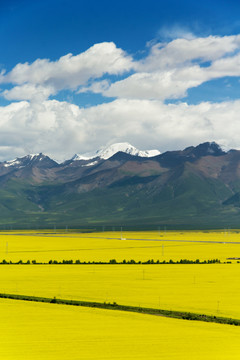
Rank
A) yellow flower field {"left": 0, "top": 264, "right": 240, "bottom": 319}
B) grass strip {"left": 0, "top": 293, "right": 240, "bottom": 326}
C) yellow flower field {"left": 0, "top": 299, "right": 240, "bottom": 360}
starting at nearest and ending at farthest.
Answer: yellow flower field {"left": 0, "top": 299, "right": 240, "bottom": 360}
grass strip {"left": 0, "top": 293, "right": 240, "bottom": 326}
yellow flower field {"left": 0, "top": 264, "right": 240, "bottom": 319}

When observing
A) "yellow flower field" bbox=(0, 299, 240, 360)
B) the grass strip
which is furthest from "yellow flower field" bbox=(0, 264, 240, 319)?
"yellow flower field" bbox=(0, 299, 240, 360)

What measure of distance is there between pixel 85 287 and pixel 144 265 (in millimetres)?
34162

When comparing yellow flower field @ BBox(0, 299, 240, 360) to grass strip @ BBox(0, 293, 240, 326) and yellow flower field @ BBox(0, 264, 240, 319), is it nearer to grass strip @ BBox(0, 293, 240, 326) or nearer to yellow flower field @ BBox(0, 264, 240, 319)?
grass strip @ BBox(0, 293, 240, 326)

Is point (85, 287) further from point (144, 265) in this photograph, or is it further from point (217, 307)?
point (144, 265)

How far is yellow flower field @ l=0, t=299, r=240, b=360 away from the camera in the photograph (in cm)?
2853

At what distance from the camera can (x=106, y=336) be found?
109 feet

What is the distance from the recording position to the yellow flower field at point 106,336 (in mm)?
28531

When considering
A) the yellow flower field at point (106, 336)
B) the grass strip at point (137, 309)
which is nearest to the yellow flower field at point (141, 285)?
the grass strip at point (137, 309)

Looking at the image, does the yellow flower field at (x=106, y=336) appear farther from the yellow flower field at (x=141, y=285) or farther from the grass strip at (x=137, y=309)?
the yellow flower field at (x=141, y=285)

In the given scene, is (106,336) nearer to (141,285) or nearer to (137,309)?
(137,309)

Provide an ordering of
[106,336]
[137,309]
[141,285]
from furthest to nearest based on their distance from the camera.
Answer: [141,285]
[137,309]
[106,336]

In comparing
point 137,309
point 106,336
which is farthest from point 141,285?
point 106,336

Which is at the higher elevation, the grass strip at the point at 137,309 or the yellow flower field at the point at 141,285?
the yellow flower field at the point at 141,285

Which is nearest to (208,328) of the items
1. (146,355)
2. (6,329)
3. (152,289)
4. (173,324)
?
(173,324)
